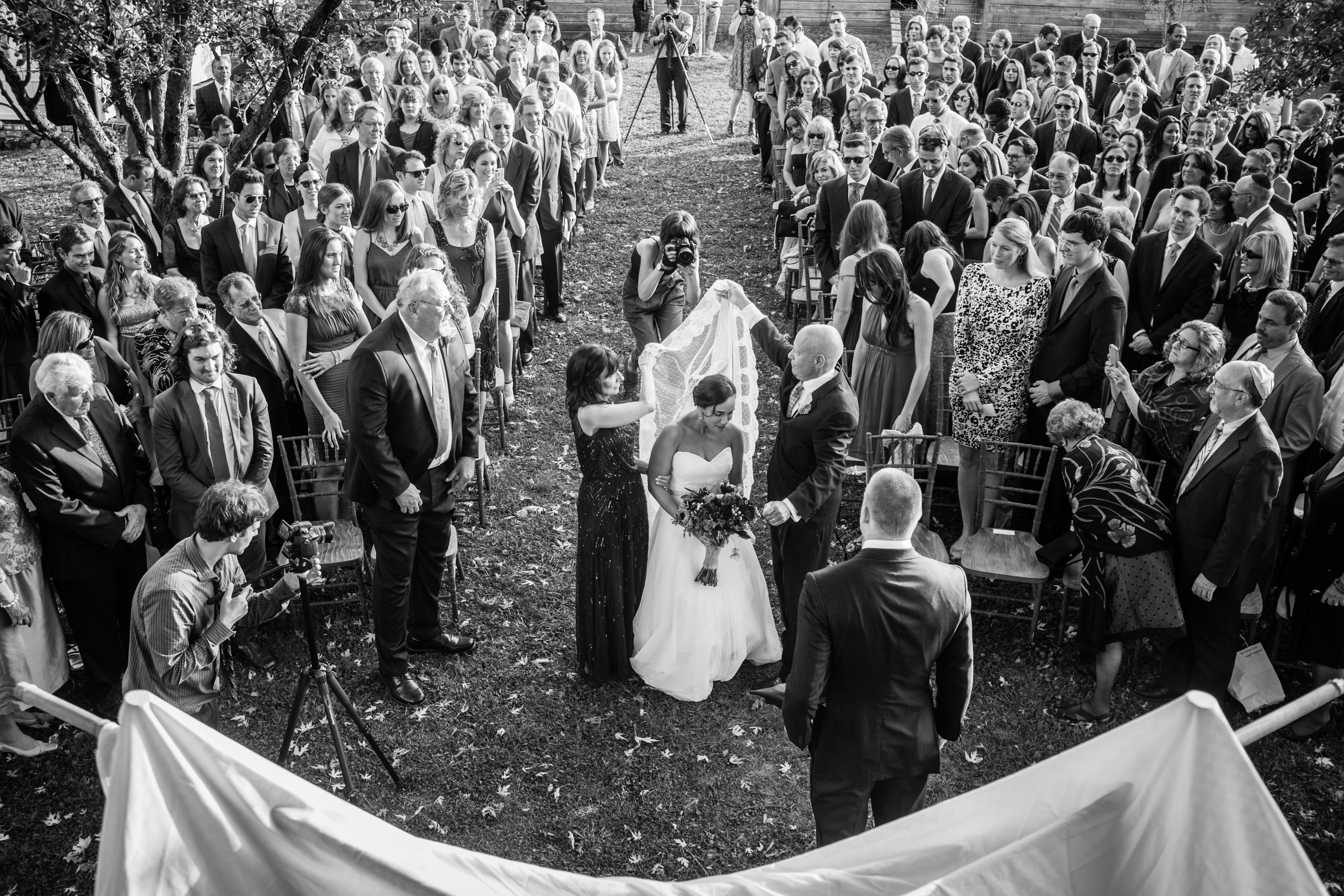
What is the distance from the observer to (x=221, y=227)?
28.7 ft

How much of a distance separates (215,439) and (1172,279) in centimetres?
651

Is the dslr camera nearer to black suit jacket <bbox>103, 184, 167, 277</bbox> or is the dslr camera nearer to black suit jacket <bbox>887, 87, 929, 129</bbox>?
black suit jacket <bbox>103, 184, 167, 277</bbox>

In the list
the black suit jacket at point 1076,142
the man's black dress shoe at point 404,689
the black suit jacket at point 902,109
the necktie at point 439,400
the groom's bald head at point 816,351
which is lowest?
the man's black dress shoe at point 404,689

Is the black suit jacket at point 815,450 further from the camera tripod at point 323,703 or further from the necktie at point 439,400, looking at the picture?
the camera tripod at point 323,703

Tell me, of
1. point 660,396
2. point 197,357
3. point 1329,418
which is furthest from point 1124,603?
point 197,357

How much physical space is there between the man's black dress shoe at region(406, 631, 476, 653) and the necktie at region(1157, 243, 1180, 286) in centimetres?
552

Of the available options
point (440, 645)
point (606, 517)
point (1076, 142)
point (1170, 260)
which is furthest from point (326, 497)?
point (1076, 142)

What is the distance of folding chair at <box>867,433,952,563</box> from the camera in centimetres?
724

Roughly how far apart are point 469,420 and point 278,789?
154 inches

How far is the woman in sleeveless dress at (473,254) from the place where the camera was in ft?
28.9

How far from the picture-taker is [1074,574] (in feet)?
23.4

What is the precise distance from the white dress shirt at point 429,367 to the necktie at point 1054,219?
17.8 ft

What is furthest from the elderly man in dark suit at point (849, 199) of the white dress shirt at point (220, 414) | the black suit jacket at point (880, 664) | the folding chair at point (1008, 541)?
the black suit jacket at point (880, 664)

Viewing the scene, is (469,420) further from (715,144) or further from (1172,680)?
(715,144)
